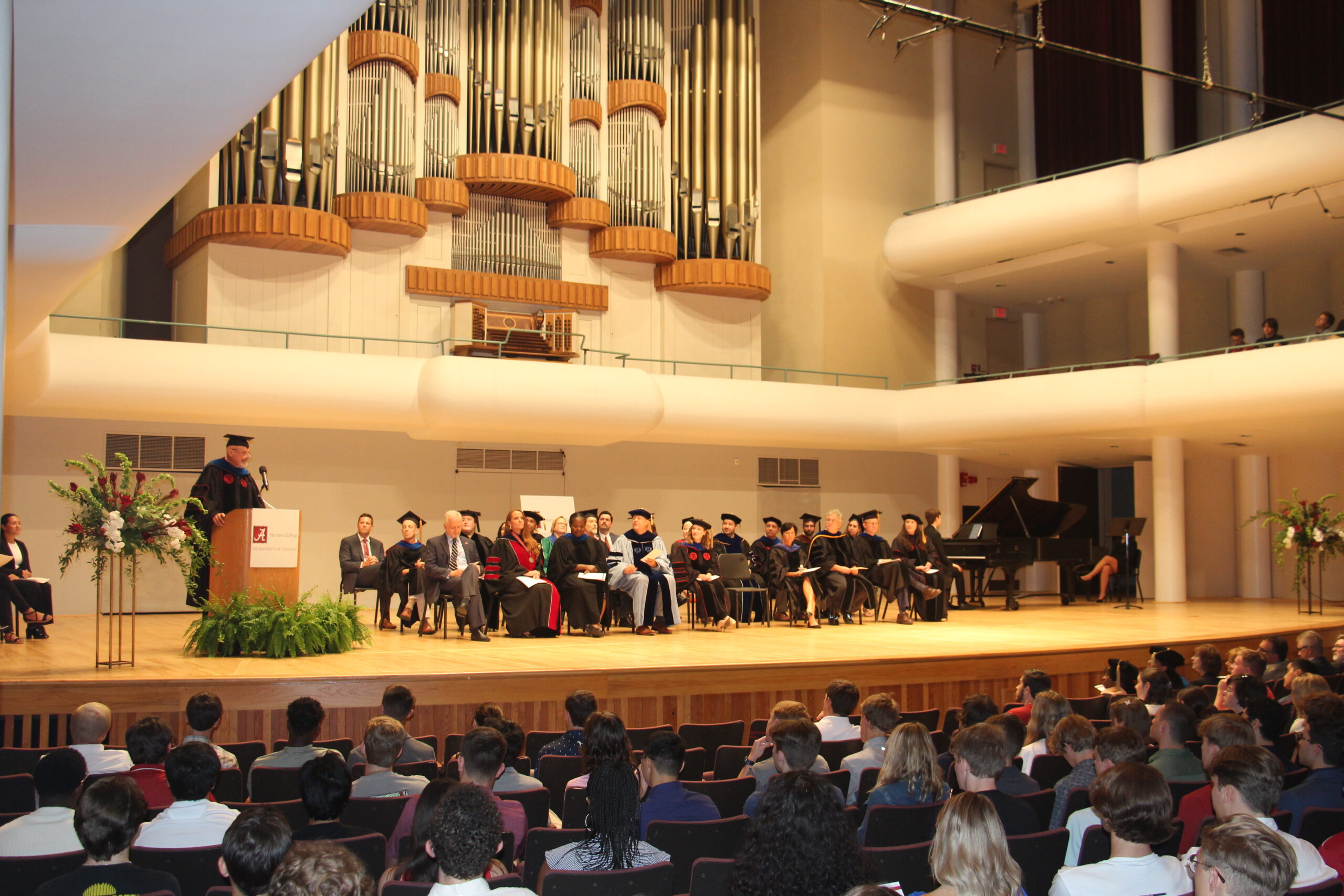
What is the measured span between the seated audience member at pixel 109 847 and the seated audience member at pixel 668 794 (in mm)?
1408

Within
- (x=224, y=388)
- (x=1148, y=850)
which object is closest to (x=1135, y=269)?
(x=224, y=388)

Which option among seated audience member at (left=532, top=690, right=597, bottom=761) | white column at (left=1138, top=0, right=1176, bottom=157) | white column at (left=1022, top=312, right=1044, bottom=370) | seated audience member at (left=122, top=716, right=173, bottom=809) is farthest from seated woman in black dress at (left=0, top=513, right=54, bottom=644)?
white column at (left=1022, top=312, right=1044, bottom=370)

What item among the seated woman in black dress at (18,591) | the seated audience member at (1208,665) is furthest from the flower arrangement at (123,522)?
the seated audience member at (1208,665)

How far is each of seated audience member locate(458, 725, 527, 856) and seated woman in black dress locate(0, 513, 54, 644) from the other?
6707mm

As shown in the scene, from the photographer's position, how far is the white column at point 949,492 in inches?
683

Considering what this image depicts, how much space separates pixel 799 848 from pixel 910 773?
1686 mm

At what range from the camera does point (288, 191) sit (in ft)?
43.9

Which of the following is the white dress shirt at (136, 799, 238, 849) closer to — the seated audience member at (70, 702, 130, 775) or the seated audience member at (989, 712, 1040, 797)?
the seated audience member at (70, 702, 130, 775)

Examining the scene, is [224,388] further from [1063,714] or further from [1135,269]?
[1135,269]

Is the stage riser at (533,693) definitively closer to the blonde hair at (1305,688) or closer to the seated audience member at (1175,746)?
the blonde hair at (1305,688)

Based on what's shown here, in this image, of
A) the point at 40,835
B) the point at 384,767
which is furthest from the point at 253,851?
the point at 384,767

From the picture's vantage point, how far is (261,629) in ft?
25.4

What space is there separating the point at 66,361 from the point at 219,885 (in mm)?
9553

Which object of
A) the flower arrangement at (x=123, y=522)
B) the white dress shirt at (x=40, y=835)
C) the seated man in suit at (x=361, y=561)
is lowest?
the white dress shirt at (x=40, y=835)
